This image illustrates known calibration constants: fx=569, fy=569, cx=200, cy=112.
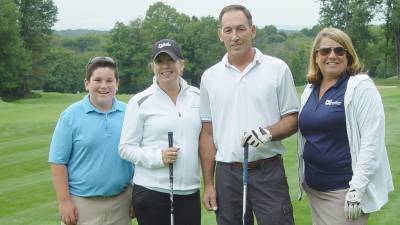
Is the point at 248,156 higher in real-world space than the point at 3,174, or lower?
higher

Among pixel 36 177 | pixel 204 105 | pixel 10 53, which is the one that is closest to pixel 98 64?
pixel 204 105

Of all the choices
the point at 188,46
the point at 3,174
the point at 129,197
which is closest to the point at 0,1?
the point at 188,46

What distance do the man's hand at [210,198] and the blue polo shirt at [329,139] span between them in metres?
0.86

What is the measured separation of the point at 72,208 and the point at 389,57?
70.1 meters

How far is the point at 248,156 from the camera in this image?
14.9 feet

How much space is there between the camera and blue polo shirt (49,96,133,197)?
4.74 m

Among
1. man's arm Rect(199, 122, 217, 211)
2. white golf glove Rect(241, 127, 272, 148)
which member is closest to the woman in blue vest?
white golf glove Rect(241, 127, 272, 148)

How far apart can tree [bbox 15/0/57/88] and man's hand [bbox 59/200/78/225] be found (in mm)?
63837

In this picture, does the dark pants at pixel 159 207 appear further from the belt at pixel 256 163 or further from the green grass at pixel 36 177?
the green grass at pixel 36 177

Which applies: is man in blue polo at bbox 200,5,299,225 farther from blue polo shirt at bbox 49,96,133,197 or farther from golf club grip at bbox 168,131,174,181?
blue polo shirt at bbox 49,96,133,197

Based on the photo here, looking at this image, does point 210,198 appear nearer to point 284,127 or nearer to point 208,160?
point 208,160

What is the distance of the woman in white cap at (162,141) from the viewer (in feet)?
15.3

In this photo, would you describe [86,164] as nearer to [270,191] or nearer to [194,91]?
[194,91]

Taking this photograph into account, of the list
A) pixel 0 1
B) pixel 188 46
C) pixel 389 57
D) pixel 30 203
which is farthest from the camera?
pixel 188 46
